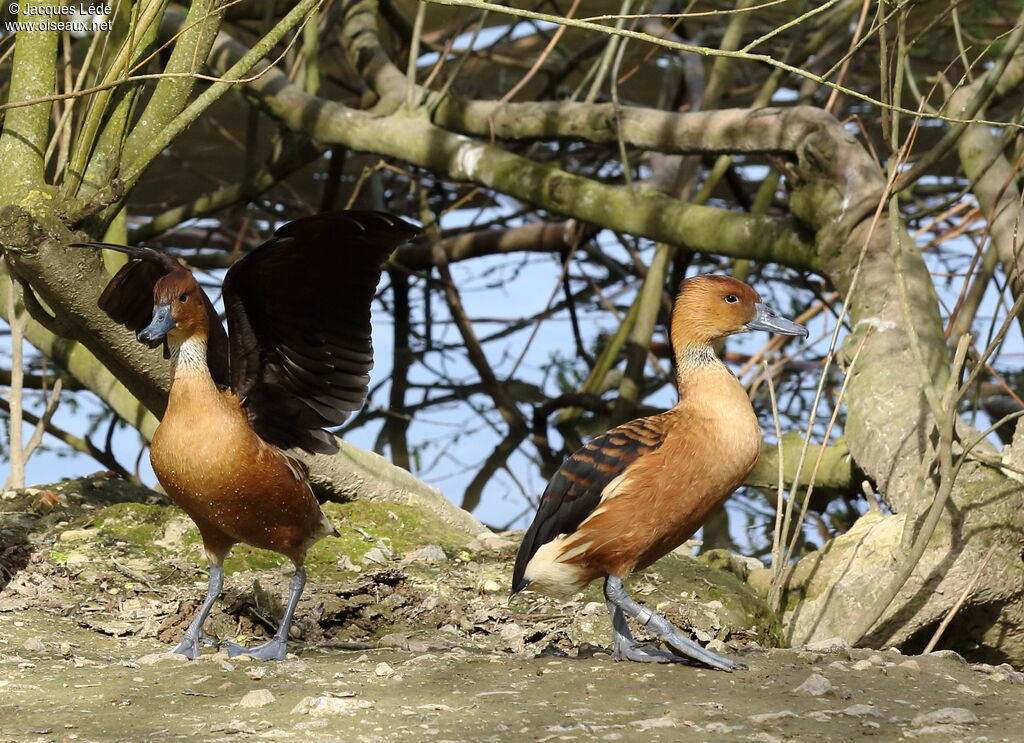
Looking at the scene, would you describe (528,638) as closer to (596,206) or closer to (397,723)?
(397,723)

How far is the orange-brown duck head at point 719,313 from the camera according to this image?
373 centimetres

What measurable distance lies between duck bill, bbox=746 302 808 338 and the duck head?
1.66 meters

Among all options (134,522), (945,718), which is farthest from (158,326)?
(945,718)

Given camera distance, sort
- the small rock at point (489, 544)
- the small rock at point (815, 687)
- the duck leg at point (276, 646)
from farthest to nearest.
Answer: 1. the small rock at point (489, 544)
2. the duck leg at point (276, 646)
3. the small rock at point (815, 687)

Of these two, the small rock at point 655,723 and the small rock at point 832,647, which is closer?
the small rock at point 655,723

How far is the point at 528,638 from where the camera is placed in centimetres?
406

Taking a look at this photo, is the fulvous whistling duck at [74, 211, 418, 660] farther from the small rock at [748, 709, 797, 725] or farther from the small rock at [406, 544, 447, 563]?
the small rock at [748, 709, 797, 725]

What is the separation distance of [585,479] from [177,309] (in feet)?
4.25

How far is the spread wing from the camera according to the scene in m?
3.42

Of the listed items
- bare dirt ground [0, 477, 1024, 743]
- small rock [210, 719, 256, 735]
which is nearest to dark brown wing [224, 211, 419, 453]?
bare dirt ground [0, 477, 1024, 743]

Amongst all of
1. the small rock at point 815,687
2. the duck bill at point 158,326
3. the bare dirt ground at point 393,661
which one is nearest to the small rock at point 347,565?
the bare dirt ground at point 393,661

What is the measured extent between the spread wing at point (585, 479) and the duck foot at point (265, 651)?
70 cm

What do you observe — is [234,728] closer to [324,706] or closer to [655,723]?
[324,706]

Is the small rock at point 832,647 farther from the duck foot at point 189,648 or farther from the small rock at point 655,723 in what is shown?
the duck foot at point 189,648
